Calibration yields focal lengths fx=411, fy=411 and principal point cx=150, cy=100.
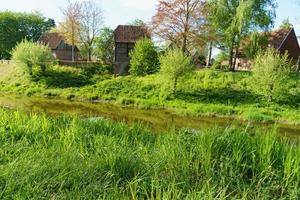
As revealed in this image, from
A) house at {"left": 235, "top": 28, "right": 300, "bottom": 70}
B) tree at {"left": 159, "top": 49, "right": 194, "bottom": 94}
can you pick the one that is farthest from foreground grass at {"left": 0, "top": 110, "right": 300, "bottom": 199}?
house at {"left": 235, "top": 28, "right": 300, "bottom": 70}

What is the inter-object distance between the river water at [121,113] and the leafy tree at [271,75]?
5257 millimetres

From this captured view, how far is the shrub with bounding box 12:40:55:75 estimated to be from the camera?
4222 centimetres

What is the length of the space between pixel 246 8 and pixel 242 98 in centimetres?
972

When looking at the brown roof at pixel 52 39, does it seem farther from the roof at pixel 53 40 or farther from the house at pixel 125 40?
the house at pixel 125 40

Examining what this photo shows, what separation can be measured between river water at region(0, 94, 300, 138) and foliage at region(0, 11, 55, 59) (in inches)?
1581

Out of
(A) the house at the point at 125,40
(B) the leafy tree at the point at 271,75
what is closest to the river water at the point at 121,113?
(B) the leafy tree at the point at 271,75

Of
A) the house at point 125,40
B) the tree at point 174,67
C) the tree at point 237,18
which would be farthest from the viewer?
the house at point 125,40

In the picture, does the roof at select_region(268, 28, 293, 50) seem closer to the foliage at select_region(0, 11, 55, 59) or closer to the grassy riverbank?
the grassy riverbank

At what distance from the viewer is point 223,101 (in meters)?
32.1

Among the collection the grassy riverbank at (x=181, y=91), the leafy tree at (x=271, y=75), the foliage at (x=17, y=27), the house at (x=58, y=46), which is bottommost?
the grassy riverbank at (x=181, y=91)

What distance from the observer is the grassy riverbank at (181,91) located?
94.6 ft

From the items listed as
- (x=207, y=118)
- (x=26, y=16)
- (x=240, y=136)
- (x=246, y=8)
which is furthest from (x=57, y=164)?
(x=26, y=16)

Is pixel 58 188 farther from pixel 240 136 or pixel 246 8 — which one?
pixel 246 8

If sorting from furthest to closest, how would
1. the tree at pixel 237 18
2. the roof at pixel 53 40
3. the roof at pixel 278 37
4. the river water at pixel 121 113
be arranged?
the roof at pixel 53 40 → the roof at pixel 278 37 → the tree at pixel 237 18 → the river water at pixel 121 113
